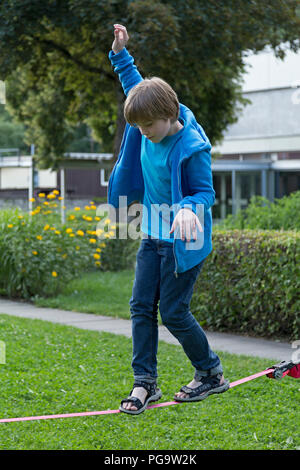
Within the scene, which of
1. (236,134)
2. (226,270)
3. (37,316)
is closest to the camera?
(226,270)

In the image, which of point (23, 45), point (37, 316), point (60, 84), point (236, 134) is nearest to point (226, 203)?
point (236, 134)

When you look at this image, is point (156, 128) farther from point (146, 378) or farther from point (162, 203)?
point (146, 378)

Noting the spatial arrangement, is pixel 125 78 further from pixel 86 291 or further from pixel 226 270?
pixel 86 291

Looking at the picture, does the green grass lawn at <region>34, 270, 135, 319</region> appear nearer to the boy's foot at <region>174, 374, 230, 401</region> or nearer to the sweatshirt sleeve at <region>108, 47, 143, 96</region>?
the boy's foot at <region>174, 374, 230, 401</region>

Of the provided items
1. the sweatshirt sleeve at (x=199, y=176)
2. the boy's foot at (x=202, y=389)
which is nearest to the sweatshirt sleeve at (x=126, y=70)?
the sweatshirt sleeve at (x=199, y=176)

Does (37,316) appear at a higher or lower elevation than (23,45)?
lower

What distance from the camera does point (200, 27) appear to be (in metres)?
12.9

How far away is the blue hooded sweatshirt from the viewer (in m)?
3.42

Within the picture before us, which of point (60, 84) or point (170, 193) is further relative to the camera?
point (60, 84)

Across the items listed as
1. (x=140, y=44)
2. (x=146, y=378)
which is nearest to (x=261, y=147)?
(x=140, y=44)

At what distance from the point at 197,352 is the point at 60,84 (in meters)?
15.4

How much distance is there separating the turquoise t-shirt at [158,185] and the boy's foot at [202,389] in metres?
0.87

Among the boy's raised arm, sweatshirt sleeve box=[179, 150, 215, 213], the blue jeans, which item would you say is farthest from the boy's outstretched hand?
the blue jeans

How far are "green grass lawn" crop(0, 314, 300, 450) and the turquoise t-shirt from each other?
1.61m
